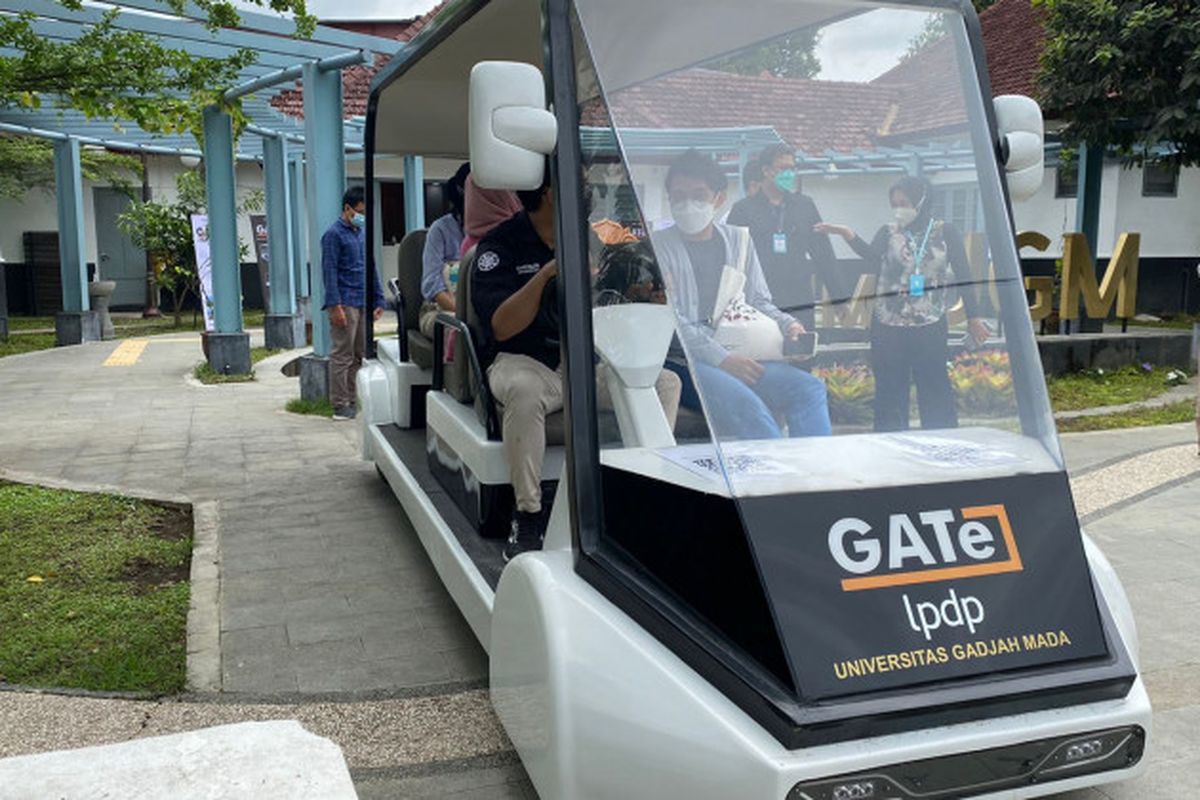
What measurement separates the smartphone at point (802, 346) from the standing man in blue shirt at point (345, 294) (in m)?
5.76

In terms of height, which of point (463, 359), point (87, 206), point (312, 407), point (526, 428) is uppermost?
point (87, 206)

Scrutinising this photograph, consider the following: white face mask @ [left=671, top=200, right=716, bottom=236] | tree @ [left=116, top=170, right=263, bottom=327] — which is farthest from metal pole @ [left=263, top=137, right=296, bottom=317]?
white face mask @ [left=671, top=200, right=716, bottom=236]

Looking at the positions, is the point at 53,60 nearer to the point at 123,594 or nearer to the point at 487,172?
the point at 123,594

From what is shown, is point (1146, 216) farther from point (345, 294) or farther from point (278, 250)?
point (345, 294)

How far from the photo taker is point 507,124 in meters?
2.69

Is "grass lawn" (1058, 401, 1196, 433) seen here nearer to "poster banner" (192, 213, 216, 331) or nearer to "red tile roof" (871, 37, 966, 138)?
"red tile roof" (871, 37, 966, 138)

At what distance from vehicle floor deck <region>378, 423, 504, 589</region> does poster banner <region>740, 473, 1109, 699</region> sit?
4.42 feet

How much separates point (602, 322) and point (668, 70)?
0.66 m

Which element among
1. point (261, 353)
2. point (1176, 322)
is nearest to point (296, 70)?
point (261, 353)

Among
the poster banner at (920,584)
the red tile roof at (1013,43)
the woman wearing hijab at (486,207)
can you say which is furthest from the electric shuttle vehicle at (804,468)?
the red tile roof at (1013,43)

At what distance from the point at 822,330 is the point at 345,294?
6.29m

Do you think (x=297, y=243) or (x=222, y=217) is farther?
(x=297, y=243)

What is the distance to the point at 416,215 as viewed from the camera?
557 inches

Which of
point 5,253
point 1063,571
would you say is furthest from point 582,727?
point 5,253
